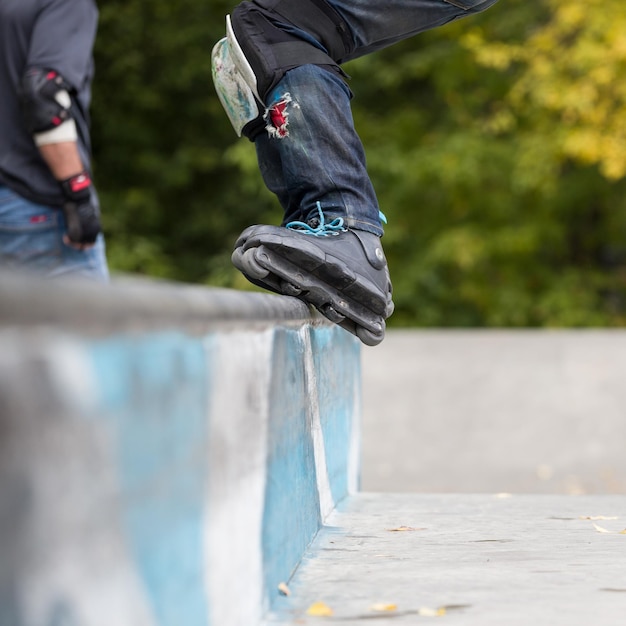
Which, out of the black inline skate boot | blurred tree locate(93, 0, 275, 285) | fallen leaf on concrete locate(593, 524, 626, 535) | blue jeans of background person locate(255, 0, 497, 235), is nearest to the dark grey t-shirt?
blue jeans of background person locate(255, 0, 497, 235)

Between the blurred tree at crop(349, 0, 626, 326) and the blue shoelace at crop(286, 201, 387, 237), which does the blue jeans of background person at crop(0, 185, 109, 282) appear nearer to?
the blue shoelace at crop(286, 201, 387, 237)

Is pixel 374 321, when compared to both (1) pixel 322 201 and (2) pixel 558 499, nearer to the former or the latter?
(1) pixel 322 201

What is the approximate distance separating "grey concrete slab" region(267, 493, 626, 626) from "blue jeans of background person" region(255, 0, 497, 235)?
29.0 inches

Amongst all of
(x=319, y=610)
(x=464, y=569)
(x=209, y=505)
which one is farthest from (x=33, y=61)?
(x=209, y=505)

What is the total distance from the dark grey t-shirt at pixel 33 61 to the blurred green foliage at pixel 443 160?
20.8ft

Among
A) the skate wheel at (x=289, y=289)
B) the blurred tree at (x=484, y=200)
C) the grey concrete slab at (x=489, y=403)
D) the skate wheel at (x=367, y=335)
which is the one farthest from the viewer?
the blurred tree at (x=484, y=200)

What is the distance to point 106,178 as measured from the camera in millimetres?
12750

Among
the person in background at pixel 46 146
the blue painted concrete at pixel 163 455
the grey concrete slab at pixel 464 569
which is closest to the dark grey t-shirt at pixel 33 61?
the person in background at pixel 46 146

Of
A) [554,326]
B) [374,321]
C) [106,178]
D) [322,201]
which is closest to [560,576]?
[374,321]

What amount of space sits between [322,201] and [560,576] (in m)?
1.10

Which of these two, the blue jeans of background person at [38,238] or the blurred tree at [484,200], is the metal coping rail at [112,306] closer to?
the blue jeans of background person at [38,238]

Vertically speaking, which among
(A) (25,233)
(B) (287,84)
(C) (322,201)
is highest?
(B) (287,84)

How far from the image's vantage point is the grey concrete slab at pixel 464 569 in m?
1.46

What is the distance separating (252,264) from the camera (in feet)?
7.64
